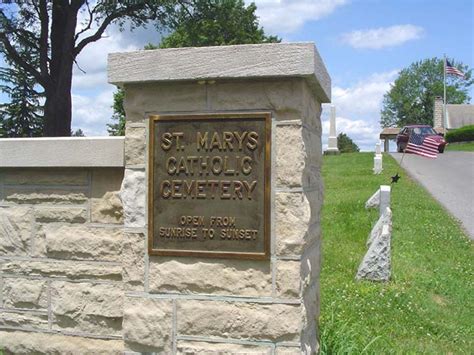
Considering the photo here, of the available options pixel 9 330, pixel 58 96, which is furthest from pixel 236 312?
pixel 58 96

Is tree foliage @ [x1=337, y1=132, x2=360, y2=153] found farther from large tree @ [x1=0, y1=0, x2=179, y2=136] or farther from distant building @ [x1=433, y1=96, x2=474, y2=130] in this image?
large tree @ [x1=0, y1=0, x2=179, y2=136]

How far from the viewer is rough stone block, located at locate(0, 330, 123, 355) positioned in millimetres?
3941

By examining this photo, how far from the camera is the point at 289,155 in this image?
3.25 meters

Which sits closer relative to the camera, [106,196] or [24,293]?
[106,196]

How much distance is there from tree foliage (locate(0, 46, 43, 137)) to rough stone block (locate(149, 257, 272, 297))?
48.4ft

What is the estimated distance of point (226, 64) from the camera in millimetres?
3271

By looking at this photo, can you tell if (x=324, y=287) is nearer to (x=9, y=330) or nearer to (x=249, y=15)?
(x=9, y=330)

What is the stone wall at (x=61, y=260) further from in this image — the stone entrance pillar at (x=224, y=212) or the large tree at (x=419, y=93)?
the large tree at (x=419, y=93)

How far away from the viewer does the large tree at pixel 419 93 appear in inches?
3083

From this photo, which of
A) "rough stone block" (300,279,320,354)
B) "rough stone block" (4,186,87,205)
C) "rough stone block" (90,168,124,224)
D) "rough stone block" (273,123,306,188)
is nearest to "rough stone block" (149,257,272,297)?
"rough stone block" (300,279,320,354)

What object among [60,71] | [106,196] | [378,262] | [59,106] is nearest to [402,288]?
[378,262]

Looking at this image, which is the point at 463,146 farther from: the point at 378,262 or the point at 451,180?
the point at 378,262

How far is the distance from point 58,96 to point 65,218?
17.0 metres

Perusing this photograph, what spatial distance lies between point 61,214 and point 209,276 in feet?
4.13
